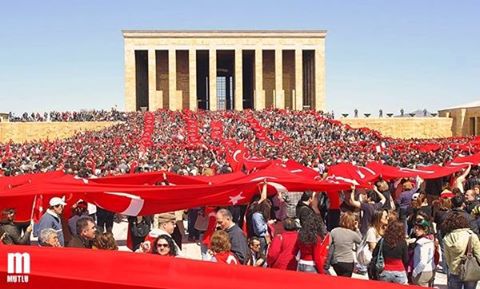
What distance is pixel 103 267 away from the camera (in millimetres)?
3791

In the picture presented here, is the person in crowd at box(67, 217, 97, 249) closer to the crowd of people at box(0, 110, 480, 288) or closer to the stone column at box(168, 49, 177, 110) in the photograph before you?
the crowd of people at box(0, 110, 480, 288)

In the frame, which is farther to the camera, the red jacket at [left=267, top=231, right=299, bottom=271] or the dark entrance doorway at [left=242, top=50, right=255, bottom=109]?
the dark entrance doorway at [left=242, top=50, right=255, bottom=109]

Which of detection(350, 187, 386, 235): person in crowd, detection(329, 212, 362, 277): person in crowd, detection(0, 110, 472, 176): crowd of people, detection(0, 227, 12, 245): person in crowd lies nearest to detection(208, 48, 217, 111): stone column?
detection(0, 110, 472, 176): crowd of people

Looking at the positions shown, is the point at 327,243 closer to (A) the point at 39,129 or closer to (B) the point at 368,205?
(B) the point at 368,205

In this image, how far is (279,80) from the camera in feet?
195

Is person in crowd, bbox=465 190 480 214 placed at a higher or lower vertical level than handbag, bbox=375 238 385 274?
higher

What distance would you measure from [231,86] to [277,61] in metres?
9.74

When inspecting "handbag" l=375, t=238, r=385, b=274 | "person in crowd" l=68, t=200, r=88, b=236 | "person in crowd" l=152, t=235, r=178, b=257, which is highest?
"person in crowd" l=152, t=235, r=178, b=257

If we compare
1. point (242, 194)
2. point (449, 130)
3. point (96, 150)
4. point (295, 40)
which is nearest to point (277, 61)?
point (295, 40)

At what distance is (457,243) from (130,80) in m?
52.6

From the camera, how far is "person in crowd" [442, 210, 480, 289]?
21.6 ft

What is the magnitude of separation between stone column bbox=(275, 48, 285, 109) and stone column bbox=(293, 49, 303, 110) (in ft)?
4.09

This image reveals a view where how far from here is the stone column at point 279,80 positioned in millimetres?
58156

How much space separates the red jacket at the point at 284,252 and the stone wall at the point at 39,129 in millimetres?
43306
